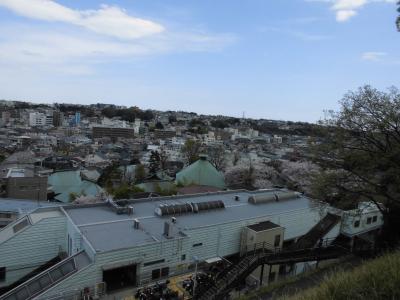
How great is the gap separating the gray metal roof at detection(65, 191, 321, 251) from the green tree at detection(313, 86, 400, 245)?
376 centimetres

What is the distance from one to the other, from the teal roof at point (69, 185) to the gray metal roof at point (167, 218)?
16.2 m

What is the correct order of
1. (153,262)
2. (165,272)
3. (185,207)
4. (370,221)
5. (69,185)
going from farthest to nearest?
1. (69,185)
2. (370,221)
3. (185,207)
4. (165,272)
5. (153,262)

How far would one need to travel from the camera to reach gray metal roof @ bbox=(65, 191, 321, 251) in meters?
15.1

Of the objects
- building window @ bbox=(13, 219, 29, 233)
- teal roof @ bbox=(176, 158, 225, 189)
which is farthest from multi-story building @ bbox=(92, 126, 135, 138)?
building window @ bbox=(13, 219, 29, 233)

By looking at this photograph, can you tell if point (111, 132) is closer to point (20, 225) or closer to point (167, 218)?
point (167, 218)

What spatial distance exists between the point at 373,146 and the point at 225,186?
24.7 metres

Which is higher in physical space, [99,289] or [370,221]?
[370,221]

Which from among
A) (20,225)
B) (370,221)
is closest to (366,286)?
(20,225)

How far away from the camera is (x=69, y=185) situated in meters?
35.4

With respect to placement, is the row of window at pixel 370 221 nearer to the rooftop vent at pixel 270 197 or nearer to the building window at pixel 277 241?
the rooftop vent at pixel 270 197

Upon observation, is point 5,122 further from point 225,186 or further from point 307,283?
point 307,283

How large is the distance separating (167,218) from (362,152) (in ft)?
33.9

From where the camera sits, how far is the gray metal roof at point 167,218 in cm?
1512

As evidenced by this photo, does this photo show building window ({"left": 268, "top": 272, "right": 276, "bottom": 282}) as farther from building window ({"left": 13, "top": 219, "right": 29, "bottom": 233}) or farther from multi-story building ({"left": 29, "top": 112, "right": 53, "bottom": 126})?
multi-story building ({"left": 29, "top": 112, "right": 53, "bottom": 126})
